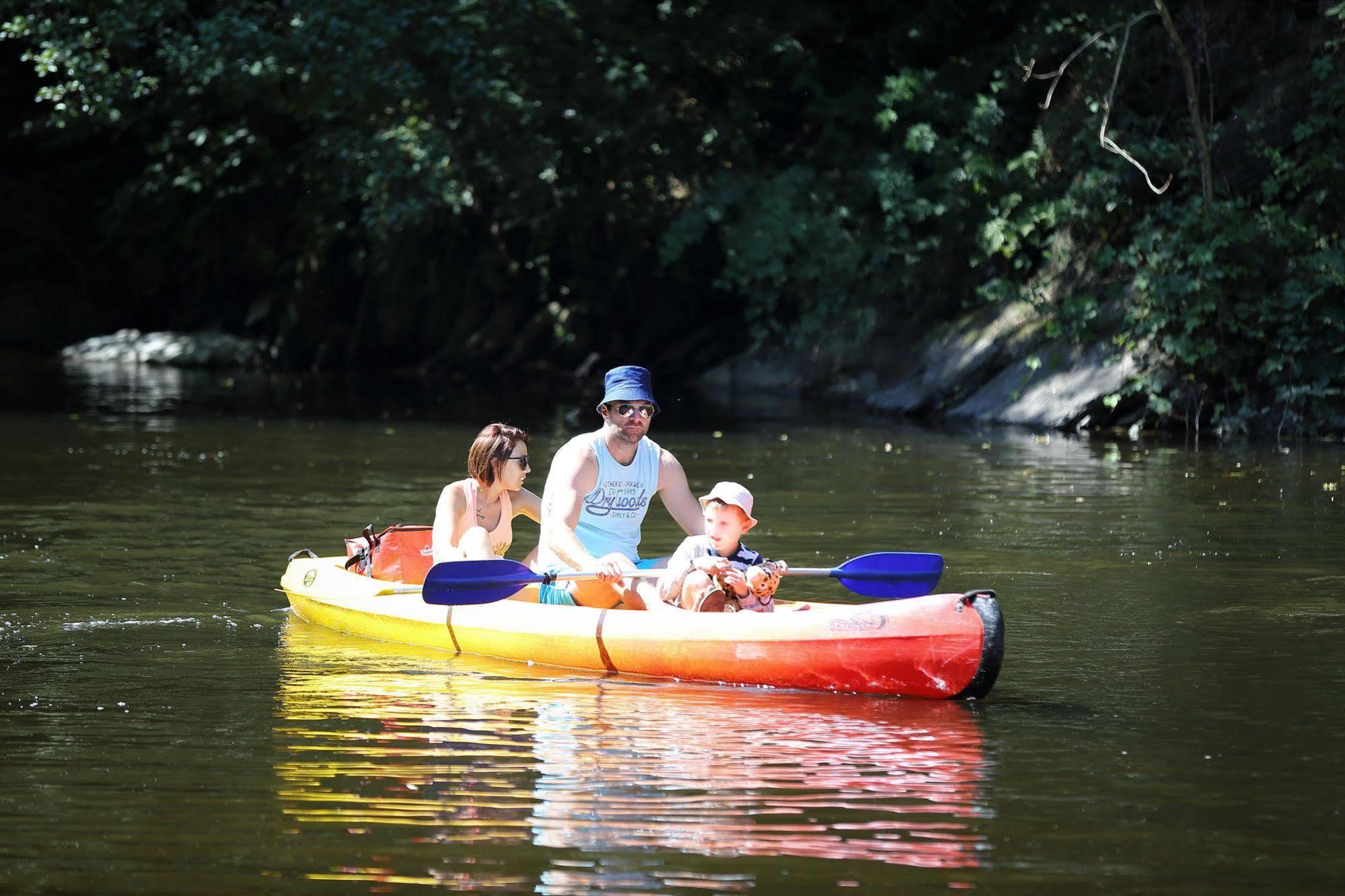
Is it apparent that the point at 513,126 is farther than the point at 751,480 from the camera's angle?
Yes

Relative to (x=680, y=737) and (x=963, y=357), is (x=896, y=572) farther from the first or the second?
(x=963, y=357)

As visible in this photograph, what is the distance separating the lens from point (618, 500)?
7.25 m

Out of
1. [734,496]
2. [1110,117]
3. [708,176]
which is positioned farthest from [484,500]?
[708,176]

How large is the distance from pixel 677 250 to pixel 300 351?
885 centimetres

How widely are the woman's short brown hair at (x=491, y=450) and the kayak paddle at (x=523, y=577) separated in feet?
1.96

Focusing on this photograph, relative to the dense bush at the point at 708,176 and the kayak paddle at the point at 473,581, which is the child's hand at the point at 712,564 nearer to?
the kayak paddle at the point at 473,581

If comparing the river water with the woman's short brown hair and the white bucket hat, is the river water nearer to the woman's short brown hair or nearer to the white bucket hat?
the white bucket hat

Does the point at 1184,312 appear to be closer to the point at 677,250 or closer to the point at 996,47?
the point at 996,47

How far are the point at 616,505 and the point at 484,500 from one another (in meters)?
0.89

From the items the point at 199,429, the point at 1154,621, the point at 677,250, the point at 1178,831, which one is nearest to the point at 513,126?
the point at 677,250

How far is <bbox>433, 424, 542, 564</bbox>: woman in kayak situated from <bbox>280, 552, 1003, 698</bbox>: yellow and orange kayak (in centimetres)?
33

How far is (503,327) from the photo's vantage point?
2741 cm

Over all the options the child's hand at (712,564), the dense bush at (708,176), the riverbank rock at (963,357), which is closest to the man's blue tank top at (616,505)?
the child's hand at (712,564)

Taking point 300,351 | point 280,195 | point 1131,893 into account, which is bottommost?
point 1131,893
